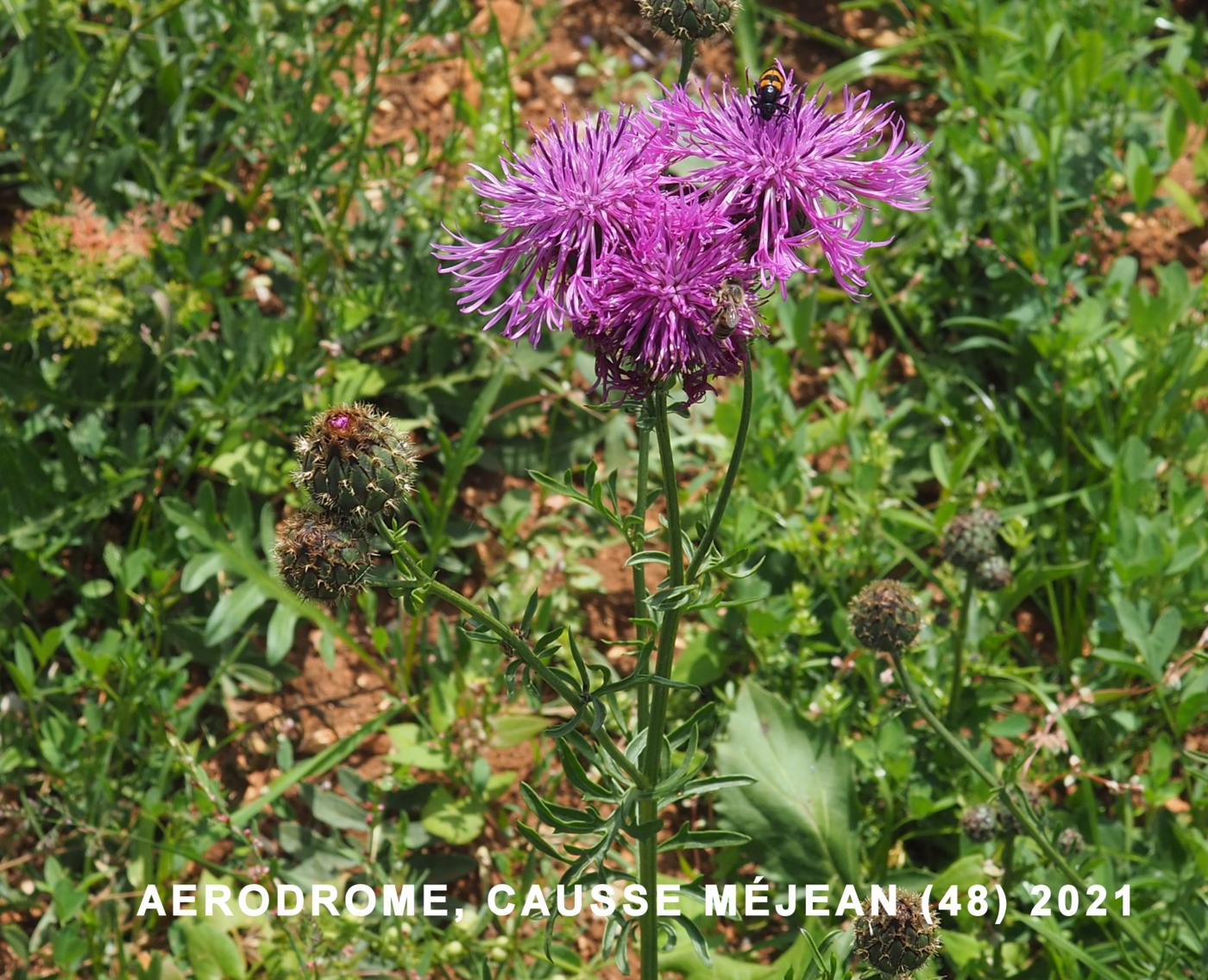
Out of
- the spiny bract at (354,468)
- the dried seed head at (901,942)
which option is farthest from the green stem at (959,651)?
the spiny bract at (354,468)

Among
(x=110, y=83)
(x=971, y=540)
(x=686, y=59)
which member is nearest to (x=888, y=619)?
(x=971, y=540)

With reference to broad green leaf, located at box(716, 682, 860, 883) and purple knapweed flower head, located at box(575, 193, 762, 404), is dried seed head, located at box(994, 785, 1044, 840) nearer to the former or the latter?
broad green leaf, located at box(716, 682, 860, 883)

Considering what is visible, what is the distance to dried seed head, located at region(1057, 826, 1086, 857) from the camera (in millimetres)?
3324

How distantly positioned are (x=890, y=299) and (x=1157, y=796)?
1959mm

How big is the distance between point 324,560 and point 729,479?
690 mm

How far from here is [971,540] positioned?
3576 mm

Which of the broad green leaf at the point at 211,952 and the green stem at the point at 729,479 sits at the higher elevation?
the green stem at the point at 729,479

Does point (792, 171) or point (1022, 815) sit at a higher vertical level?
point (792, 171)

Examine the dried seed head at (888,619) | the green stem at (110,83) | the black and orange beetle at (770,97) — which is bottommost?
the dried seed head at (888,619)

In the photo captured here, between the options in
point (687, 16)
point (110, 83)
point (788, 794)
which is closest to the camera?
point (687, 16)

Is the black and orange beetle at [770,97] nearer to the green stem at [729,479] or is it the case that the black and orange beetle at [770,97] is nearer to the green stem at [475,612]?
the green stem at [729,479]

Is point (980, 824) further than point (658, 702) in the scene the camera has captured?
Yes

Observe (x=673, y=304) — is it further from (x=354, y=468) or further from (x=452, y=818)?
(x=452, y=818)

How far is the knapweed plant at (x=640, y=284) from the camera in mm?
2266
